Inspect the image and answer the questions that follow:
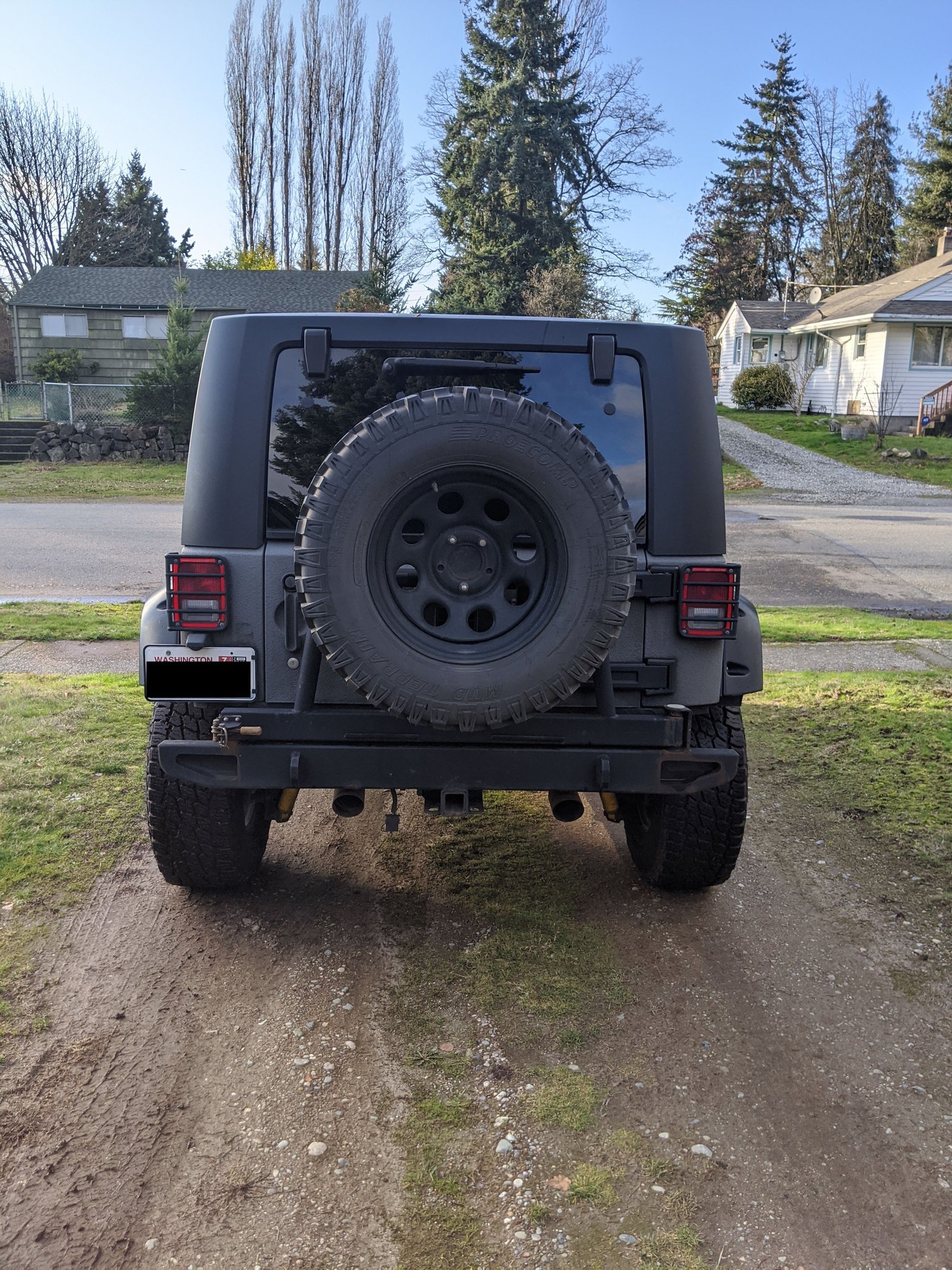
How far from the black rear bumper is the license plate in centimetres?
11

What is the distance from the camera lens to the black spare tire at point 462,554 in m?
2.91

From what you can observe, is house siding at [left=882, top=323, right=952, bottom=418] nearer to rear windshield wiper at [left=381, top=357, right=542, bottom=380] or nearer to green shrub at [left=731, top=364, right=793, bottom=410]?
green shrub at [left=731, top=364, right=793, bottom=410]

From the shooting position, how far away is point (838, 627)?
9273 mm

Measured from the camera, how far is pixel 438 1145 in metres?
2.57

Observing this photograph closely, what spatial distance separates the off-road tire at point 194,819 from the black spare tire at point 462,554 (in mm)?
841

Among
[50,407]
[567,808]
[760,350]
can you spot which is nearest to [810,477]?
[760,350]

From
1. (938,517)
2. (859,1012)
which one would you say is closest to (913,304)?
(938,517)

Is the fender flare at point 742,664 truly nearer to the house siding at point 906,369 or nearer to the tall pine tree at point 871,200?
the house siding at point 906,369

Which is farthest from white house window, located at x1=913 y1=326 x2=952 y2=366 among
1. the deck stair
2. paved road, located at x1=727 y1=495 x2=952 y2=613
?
the deck stair

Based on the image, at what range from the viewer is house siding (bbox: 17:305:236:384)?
115 ft

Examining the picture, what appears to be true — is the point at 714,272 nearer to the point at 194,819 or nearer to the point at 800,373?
the point at 800,373

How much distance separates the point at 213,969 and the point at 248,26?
56.0 metres

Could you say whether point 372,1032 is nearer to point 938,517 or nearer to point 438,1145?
point 438,1145

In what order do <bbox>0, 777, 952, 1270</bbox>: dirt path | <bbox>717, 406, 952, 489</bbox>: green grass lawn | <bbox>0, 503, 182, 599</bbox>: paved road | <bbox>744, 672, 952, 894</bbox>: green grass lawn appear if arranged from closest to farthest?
<bbox>0, 777, 952, 1270</bbox>: dirt path
<bbox>744, 672, 952, 894</bbox>: green grass lawn
<bbox>0, 503, 182, 599</bbox>: paved road
<bbox>717, 406, 952, 489</bbox>: green grass lawn
